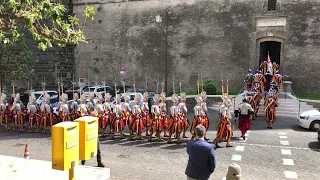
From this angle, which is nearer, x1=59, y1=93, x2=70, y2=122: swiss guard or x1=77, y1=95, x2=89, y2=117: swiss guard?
x1=77, y1=95, x2=89, y2=117: swiss guard

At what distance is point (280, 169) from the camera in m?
8.59

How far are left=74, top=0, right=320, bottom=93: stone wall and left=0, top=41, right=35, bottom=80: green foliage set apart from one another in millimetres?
7483

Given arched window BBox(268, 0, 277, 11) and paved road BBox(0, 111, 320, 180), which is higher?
arched window BBox(268, 0, 277, 11)

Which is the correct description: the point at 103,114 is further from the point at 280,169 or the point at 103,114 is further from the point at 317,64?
the point at 317,64

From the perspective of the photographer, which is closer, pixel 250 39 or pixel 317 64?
pixel 317 64

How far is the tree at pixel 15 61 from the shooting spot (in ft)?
69.0

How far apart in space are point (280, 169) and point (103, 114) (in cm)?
645

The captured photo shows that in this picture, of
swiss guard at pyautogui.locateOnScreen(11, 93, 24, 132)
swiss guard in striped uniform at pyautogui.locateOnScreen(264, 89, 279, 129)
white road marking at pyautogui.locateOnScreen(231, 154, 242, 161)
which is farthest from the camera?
swiss guard at pyautogui.locateOnScreen(11, 93, 24, 132)

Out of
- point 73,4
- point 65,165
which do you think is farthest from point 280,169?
point 73,4

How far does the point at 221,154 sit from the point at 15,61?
16606 mm

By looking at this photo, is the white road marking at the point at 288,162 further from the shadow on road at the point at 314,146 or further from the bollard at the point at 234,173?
the bollard at the point at 234,173

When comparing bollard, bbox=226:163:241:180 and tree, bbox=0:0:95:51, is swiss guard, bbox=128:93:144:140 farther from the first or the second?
bollard, bbox=226:163:241:180

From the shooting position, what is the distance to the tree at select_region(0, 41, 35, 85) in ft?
69.0

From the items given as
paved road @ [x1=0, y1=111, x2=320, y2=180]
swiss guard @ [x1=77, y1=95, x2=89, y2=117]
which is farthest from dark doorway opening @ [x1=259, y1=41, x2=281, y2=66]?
swiss guard @ [x1=77, y1=95, x2=89, y2=117]
